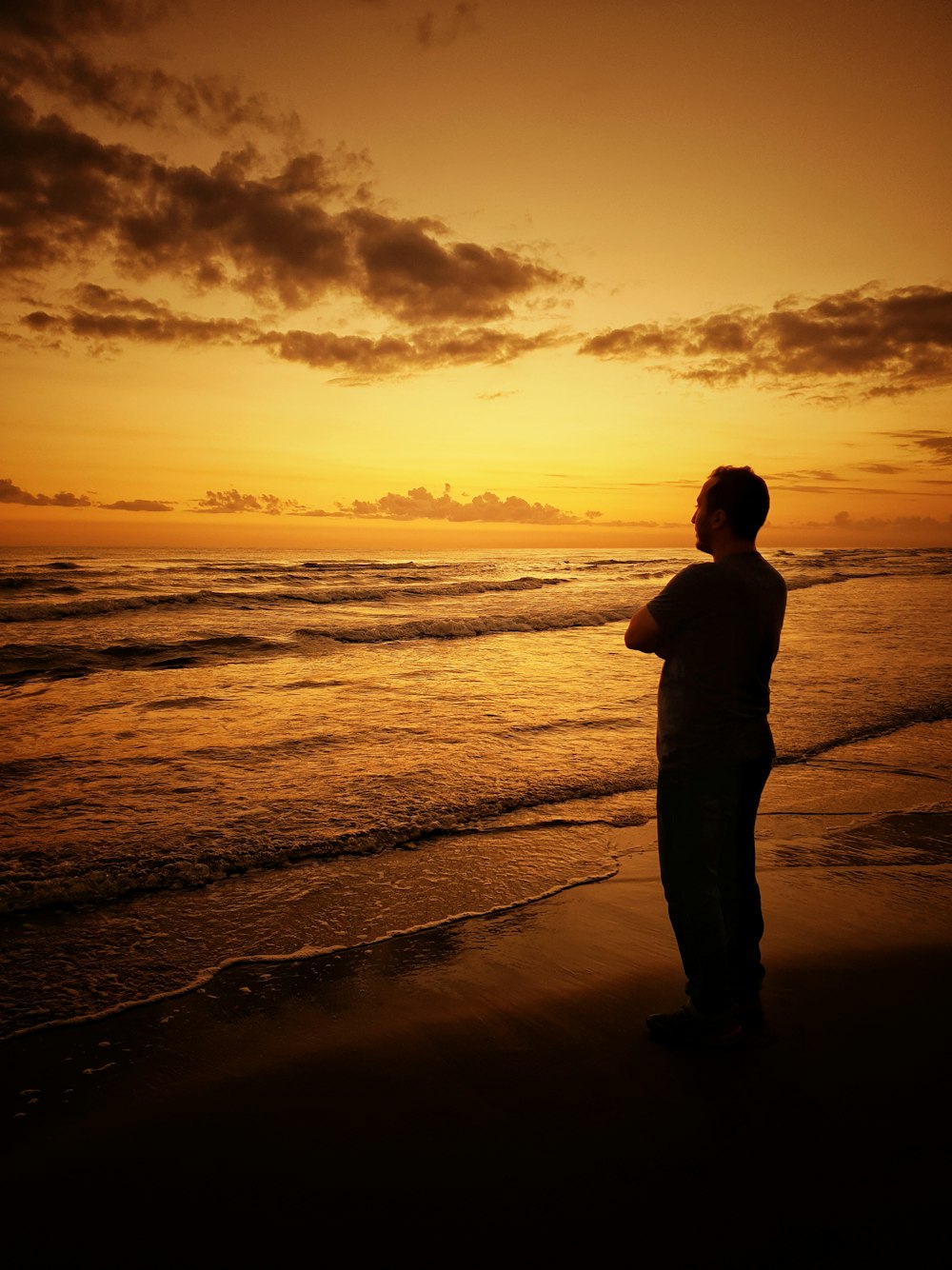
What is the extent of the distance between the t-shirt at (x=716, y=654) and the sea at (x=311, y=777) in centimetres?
188

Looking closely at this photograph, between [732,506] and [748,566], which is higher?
[732,506]

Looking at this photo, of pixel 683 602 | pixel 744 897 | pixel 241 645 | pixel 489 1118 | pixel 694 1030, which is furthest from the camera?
pixel 241 645

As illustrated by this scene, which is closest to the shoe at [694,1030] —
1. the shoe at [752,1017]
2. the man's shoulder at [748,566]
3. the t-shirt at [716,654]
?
the shoe at [752,1017]

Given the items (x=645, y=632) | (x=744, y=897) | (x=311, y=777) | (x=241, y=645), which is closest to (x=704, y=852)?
(x=744, y=897)

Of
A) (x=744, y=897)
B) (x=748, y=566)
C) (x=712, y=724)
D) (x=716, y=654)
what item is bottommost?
(x=744, y=897)

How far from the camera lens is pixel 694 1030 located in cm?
280

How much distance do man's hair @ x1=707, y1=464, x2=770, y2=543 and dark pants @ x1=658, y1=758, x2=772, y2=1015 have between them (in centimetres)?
92

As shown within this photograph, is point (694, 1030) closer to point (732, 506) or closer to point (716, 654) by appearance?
point (716, 654)

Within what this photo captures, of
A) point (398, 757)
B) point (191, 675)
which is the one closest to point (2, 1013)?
point (398, 757)

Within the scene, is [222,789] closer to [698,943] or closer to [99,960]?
[99,960]

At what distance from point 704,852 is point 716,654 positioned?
0.75 metres

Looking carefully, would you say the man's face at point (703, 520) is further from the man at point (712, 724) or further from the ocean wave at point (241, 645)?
the ocean wave at point (241, 645)

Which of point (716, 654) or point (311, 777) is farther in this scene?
point (311, 777)

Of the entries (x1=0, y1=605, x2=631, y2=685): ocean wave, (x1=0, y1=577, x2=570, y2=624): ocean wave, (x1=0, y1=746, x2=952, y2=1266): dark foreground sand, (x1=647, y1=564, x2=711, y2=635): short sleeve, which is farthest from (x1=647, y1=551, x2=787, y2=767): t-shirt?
(x1=0, y1=577, x2=570, y2=624): ocean wave
